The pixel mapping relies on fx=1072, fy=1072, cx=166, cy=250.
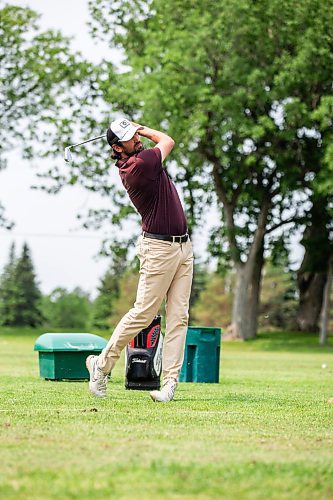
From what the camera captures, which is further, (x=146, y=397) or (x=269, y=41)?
(x=269, y=41)

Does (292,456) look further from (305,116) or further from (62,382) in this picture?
(305,116)

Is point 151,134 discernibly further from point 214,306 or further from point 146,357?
point 214,306

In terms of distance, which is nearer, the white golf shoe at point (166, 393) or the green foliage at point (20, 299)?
the white golf shoe at point (166, 393)

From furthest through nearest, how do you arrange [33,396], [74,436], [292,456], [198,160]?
[198,160] → [33,396] → [74,436] → [292,456]

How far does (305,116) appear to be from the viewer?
37.2m

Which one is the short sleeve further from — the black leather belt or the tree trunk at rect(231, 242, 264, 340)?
the tree trunk at rect(231, 242, 264, 340)

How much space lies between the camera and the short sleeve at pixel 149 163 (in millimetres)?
8844

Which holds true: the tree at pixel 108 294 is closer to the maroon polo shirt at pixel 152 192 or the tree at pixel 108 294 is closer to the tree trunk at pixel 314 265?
the tree trunk at pixel 314 265

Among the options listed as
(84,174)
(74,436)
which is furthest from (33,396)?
(84,174)

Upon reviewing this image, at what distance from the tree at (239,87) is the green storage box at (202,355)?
2317 centimetres

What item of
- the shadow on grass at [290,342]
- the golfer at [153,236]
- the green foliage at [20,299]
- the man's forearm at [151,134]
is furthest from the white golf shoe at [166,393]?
the green foliage at [20,299]

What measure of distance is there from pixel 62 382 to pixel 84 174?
1245 inches

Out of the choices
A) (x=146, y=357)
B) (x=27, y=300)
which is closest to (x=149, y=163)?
(x=146, y=357)

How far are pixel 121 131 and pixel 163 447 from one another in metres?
3.77
